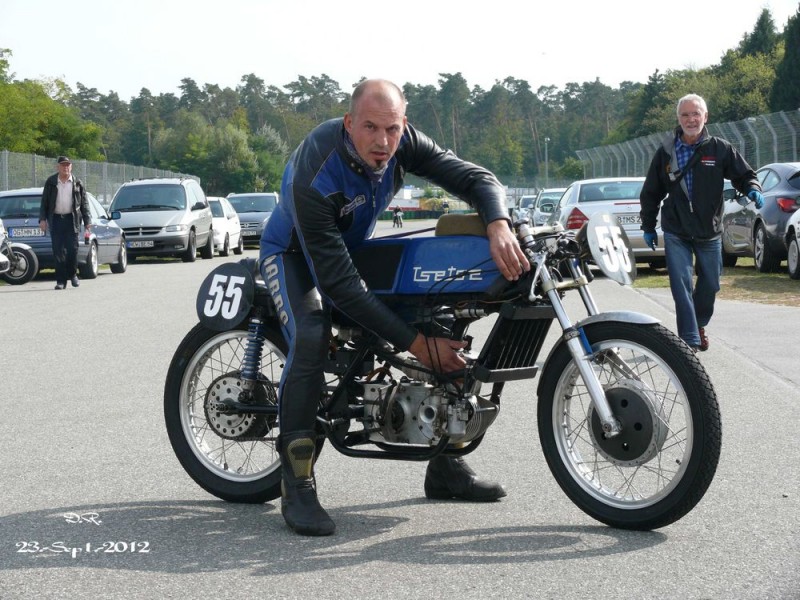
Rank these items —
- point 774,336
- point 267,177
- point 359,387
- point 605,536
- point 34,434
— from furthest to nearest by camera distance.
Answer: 1. point 267,177
2. point 774,336
3. point 34,434
4. point 359,387
5. point 605,536

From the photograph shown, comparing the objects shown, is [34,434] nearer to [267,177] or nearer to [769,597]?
[769,597]

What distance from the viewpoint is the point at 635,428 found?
15.7 ft

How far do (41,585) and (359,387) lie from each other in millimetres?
1492

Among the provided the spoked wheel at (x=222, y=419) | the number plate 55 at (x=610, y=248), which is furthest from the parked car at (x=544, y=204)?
the number plate 55 at (x=610, y=248)

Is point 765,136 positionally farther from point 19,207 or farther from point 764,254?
point 19,207

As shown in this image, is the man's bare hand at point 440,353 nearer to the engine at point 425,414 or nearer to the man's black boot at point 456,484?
the engine at point 425,414

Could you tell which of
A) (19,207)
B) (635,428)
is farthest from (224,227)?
(635,428)

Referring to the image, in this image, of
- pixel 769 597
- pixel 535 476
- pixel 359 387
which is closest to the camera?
pixel 769 597

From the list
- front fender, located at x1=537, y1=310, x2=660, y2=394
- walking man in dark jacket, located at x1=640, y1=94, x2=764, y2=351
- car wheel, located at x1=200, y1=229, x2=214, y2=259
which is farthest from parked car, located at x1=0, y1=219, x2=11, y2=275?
front fender, located at x1=537, y1=310, x2=660, y2=394

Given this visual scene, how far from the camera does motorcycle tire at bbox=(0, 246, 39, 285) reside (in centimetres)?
2169

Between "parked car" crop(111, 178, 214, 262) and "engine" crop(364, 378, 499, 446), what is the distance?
76.7 ft

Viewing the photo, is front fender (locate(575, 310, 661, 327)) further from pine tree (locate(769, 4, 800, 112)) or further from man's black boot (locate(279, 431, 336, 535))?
pine tree (locate(769, 4, 800, 112))

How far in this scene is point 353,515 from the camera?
5312 millimetres

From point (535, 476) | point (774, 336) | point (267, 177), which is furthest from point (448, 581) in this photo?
point (267, 177)
